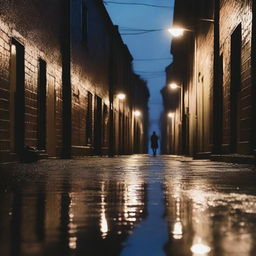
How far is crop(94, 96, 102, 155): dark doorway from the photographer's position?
79.8 feet

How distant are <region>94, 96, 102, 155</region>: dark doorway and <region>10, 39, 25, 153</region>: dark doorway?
40.0 ft

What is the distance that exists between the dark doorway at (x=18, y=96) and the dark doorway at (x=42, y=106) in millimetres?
1822

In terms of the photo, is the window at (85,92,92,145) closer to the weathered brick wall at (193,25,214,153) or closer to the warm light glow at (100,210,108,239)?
the weathered brick wall at (193,25,214,153)

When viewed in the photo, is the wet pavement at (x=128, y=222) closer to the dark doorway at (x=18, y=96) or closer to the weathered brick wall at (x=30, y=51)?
the weathered brick wall at (x=30, y=51)

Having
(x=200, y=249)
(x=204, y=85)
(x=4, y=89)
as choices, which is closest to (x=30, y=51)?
(x=4, y=89)

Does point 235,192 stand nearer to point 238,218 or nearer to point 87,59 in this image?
point 238,218

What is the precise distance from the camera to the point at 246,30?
11039mm

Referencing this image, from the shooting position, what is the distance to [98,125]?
2488 centimetres

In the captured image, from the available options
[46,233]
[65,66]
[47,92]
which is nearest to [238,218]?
[46,233]

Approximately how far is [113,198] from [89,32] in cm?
1923

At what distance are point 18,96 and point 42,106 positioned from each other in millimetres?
2283

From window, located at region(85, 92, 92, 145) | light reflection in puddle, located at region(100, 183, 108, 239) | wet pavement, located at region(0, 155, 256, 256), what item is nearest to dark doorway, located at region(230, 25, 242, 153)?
window, located at region(85, 92, 92, 145)

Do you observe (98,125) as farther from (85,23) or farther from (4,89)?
(4,89)

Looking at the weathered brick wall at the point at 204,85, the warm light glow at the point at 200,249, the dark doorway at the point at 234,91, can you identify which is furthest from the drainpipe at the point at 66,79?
the warm light glow at the point at 200,249
